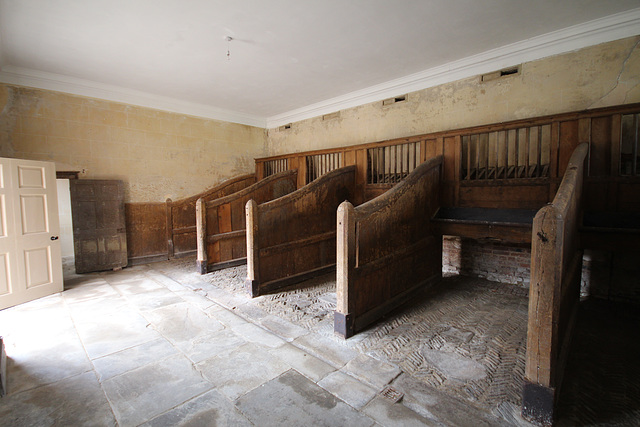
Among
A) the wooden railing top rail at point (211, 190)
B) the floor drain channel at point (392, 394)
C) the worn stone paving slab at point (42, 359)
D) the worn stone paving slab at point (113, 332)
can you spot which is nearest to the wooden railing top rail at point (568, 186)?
the floor drain channel at point (392, 394)

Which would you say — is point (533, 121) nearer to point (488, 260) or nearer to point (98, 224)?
point (488, 260)

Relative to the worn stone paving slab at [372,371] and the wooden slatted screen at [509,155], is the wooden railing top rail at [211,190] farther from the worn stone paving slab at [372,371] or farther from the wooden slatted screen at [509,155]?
the worn stone paving slab at [372,371]

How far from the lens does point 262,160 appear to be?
7324 mm

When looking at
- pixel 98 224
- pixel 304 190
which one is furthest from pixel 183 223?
pixel 304 190

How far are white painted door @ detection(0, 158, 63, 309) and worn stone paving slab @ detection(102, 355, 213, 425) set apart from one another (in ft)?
9.63

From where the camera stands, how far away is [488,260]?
457 cm

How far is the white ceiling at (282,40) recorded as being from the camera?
3154mm

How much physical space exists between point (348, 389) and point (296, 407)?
0.41 metres

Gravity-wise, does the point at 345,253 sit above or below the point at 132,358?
above

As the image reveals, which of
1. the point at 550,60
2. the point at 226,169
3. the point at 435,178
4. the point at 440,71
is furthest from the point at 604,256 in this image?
the point at 226,169

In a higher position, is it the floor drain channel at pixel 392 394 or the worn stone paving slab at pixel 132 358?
the worn stone paving slab at pixel 132 358

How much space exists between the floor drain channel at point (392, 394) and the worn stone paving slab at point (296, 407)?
0.25 m

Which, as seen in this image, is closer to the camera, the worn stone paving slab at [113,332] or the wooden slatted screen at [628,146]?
the worn stone paving slab at [113,332]

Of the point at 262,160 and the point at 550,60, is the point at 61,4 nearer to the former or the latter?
the point at 262,160
